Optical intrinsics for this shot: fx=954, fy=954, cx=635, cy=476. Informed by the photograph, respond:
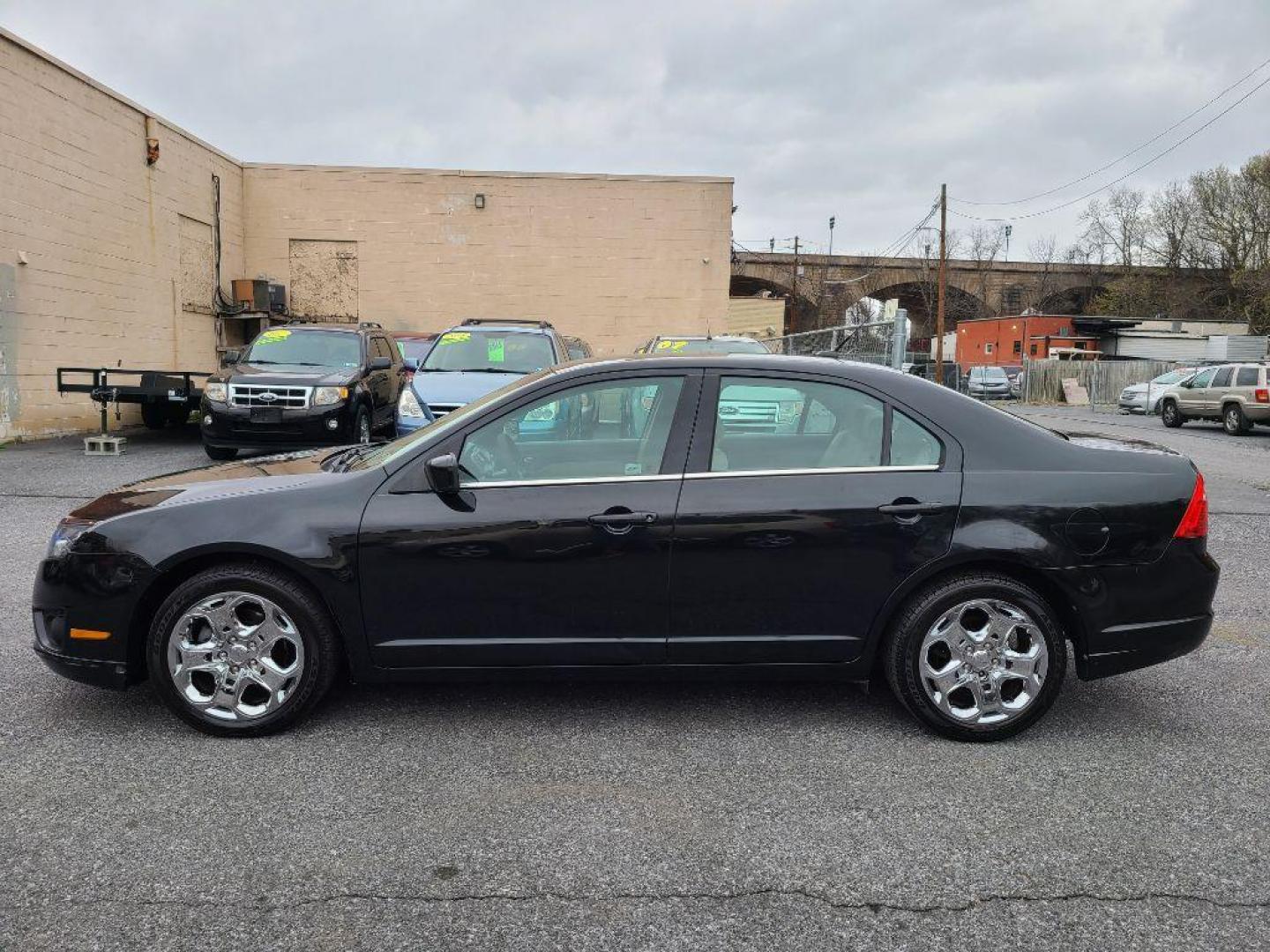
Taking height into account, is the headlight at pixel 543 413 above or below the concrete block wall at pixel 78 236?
below

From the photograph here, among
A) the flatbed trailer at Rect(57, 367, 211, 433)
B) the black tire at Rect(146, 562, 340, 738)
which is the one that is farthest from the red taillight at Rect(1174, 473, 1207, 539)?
the flatbed trailer at Rect(57, 367, 211, 433)

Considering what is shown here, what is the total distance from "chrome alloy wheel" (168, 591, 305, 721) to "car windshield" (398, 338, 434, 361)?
12.7 metres

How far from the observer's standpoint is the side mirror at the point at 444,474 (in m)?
3.63

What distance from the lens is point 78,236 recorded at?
1486 centimetres

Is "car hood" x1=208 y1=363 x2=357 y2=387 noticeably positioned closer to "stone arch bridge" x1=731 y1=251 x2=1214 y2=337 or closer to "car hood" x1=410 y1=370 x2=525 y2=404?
"car hood" x1=410 y1=370 x2=525 y2=404

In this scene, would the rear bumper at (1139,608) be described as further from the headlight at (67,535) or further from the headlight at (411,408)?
the headlight at (411,408)

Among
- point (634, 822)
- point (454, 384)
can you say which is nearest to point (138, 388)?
point (454, 384)

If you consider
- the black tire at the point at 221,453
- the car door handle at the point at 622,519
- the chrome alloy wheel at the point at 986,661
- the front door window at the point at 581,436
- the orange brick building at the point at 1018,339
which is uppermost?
the orange brick building at the point at 1018,339

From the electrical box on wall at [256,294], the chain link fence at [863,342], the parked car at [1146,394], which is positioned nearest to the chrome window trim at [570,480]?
the chain link fence at [863,342]

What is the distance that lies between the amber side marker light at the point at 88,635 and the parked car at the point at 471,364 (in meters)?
5.30

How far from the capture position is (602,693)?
14.0 ft

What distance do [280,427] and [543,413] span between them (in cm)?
804

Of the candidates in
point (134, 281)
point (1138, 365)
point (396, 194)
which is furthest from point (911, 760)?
point (1138, 365)

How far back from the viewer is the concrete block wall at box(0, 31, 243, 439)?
13.5m
